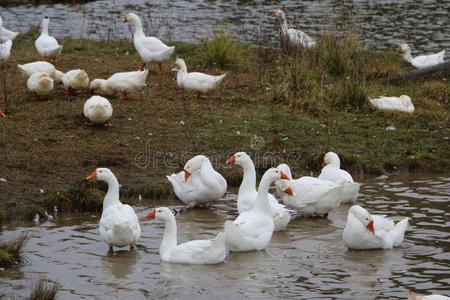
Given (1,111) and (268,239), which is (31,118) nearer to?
(1,111)

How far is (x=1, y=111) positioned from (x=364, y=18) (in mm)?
14626

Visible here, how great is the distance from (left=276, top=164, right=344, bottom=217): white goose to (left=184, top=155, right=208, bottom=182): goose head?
1.09m

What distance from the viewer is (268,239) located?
36.9 feet

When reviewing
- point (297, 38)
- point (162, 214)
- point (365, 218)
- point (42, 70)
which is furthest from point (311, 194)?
point (297, 38)

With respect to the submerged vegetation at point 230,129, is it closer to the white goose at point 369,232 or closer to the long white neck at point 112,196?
the long white neck at point 112,196

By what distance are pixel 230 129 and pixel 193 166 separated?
276 centimetres

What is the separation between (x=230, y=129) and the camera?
50.9ft

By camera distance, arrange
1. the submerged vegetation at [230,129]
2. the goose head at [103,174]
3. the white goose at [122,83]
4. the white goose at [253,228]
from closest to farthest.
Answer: the white goose at [253,228] → the goose head at [103,174] → the submerged vegetation at [230,129] → the white goose at [122,83]

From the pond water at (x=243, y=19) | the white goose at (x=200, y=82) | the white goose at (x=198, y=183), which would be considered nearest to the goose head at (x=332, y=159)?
the white goose at (x=198, y=183)

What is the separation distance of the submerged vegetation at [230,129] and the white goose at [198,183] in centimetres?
51

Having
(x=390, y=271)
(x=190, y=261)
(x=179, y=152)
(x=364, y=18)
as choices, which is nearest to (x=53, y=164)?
(x=179, y=152)

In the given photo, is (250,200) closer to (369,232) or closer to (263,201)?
(263,201)

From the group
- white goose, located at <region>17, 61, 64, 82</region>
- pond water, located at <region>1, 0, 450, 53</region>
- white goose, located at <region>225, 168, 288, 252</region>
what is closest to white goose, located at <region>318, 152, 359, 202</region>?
white goose, located at <region>225, 168, 288, 252</region>

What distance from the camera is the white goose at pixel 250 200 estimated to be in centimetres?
1193
